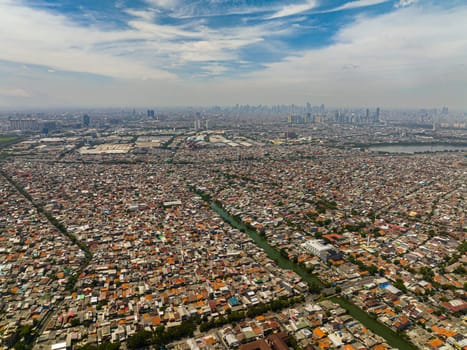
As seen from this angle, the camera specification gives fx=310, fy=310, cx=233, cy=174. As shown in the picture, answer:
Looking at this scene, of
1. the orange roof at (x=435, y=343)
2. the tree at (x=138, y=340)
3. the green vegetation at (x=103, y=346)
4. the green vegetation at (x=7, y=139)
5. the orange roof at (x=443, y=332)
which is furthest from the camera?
the green vegetation at (x=7, y=139)

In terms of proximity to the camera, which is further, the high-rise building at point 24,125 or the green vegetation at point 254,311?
the high-rise building at point 24,125

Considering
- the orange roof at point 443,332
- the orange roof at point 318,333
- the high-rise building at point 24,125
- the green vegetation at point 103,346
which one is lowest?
the green vegetation at point 103,346

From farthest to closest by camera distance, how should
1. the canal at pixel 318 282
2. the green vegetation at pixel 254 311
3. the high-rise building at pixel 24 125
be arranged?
1. the high-rise building at pixel 24 125
2. the green vegetation at pixel 254 311
3. the canal at pixel 318 282

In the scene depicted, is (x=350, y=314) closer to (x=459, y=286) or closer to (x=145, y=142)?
(x=459, y=286)

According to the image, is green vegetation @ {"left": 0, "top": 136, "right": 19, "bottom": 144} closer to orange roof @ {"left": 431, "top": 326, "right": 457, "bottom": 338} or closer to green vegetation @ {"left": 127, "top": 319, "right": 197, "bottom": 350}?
green vegetation @ {"left": 127, "top": 319, "right": 197, "bottom": 350}

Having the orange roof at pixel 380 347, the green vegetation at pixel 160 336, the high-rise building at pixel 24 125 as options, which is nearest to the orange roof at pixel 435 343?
the orange roof at pixel 380 347

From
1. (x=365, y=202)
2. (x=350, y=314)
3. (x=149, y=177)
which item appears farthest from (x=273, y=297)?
(x=149, y=177)

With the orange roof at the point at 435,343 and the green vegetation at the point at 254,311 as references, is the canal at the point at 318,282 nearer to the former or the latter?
the orange roof at the point at 435,343

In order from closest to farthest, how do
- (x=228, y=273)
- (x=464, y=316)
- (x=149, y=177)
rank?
(x=464, y=316)
(x=228, y=273)
(x=149, y=177)
